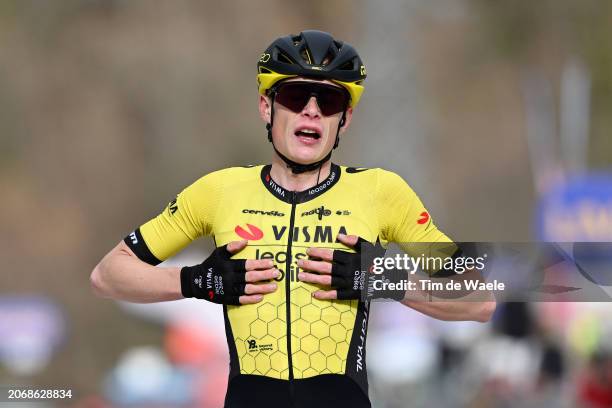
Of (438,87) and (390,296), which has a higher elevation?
(438,87)

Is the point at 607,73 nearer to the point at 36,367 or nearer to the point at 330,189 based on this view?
the point at 36,367

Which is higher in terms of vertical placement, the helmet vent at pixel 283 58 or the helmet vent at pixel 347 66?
the helmet vent at pixel 283 58

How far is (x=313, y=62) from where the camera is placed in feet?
22.2

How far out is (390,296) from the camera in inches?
263

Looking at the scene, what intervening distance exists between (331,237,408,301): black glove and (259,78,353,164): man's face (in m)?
0.55

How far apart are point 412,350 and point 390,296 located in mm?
14213

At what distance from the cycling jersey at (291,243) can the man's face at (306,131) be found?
0.61 feet

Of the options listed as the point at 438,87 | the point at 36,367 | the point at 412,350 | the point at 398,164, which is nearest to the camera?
the point at 412,350

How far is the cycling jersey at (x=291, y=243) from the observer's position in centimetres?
652

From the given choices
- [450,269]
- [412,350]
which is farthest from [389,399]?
[450,269]

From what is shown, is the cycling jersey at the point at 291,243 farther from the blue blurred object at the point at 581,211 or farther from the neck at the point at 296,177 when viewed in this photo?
the blue blurred object at the point at 581,211

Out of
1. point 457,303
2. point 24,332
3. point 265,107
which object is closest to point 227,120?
point 24,332

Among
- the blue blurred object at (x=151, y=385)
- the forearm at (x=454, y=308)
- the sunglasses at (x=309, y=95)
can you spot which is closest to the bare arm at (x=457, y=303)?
the forearm at (x=454, y=308)

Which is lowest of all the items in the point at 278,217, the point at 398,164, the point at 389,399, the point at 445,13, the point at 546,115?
the point at 389,399
